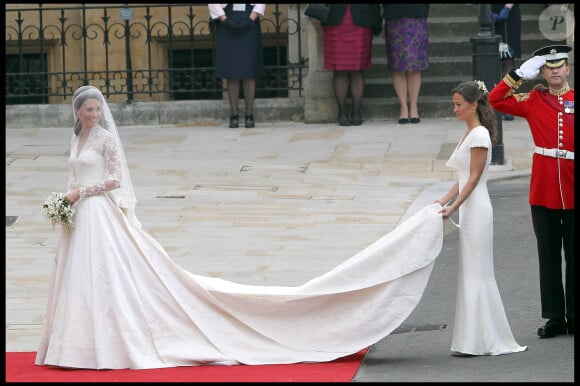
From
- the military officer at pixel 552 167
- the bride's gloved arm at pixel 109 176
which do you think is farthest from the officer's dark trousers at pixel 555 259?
the bride's gloved arm at pixel 109 176

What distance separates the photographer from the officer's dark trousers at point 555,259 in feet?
30.6

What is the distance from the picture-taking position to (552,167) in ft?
30.6

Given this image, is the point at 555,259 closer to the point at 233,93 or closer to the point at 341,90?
the point at 341,90

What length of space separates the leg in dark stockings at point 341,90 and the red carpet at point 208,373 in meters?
9.88

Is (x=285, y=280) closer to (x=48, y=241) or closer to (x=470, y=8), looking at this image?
(x=48, y=241)

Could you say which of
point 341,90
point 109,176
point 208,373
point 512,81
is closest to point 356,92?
point 341,90

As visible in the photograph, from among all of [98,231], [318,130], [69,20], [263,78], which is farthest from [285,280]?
[69,20]

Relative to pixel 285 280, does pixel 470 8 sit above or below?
above

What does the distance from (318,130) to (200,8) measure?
325 cm

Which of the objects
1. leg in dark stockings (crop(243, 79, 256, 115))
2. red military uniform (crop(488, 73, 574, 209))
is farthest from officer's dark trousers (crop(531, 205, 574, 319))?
leg in dark stockings (crop(243, 79, 256, 115))

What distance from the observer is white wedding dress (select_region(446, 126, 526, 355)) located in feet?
29.2

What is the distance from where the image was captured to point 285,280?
1131 cm

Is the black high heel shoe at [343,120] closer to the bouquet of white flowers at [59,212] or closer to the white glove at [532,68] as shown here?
the white glove at [532,68]

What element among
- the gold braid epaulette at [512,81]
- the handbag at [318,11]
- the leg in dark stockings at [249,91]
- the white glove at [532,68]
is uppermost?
the handbag at [318,11]
